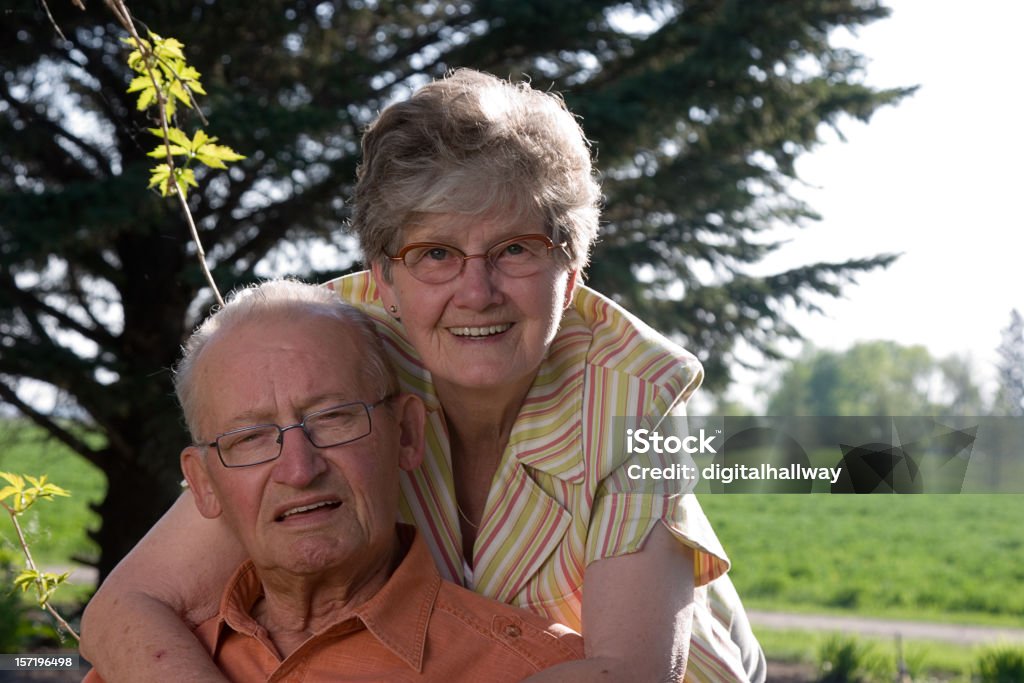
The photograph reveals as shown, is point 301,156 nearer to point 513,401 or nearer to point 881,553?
point 513,401

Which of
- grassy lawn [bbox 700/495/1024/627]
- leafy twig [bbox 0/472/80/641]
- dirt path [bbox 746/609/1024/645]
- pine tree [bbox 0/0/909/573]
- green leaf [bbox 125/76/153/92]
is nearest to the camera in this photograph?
leafy twig [bbox 0/472/80/641]

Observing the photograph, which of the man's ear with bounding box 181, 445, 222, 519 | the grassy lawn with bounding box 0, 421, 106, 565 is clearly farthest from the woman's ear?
the grassy lawn with bounding box 0, 421, 106, 565

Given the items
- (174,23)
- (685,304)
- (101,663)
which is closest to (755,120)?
(685,304)

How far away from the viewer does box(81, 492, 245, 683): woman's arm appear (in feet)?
5.70

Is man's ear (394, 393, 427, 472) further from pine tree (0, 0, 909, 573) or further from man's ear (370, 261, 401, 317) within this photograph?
pine tree (0, 0, 909, 573)

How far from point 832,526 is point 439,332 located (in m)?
14.1

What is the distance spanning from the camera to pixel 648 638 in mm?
1643

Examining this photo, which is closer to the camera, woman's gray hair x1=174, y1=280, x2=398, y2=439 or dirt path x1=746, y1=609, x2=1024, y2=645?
woman's gray hair x1=174, y1=280, x2=398, y2=439

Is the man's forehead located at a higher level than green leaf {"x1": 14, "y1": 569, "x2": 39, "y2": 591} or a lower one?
higher

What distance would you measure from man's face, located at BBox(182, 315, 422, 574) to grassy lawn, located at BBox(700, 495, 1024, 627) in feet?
34.8

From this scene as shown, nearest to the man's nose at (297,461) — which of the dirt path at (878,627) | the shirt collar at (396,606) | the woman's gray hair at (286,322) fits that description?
the woman's gray hair at (286,322)

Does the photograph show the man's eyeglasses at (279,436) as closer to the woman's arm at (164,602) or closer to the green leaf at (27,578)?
the woman's arm at (164,602)

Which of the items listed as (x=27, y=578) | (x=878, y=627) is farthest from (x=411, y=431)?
(x=878, y=627)

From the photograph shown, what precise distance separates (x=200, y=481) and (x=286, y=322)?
332mm
